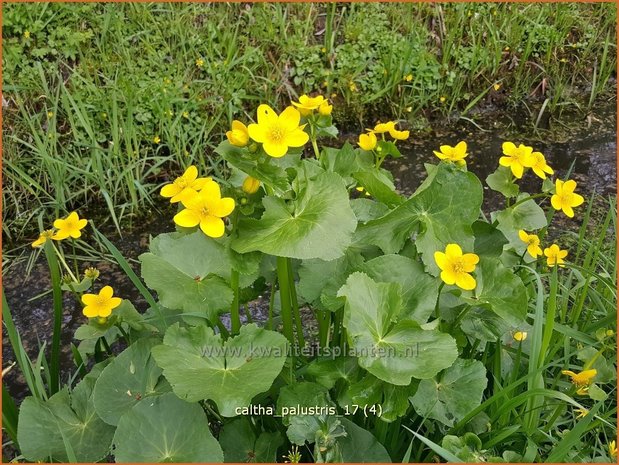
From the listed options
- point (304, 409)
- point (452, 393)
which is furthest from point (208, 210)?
point (452, 393)

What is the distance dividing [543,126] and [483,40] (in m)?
0.66

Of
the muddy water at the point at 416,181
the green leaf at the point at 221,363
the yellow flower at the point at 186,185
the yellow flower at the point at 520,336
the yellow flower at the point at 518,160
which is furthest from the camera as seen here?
the muddy water at the point at 416,181

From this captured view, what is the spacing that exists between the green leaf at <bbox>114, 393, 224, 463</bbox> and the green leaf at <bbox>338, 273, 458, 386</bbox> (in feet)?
1.24

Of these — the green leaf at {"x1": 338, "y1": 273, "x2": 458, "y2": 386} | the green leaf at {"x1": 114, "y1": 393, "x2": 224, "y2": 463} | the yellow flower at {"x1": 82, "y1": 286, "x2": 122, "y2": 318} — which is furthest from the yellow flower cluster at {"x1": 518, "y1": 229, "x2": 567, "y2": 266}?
the yellow flower at {"x1": 82, "y1": 286, "x2": 122, "y2": 318}

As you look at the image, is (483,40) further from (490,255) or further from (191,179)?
(191,179)

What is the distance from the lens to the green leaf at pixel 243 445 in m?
1.48

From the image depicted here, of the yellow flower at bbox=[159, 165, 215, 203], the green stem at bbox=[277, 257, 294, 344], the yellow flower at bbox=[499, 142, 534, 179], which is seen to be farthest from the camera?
the yellow flower at bbox=[499, 142, 534, 179]

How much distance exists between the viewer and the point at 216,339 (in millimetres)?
1332

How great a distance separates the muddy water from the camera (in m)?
2.47

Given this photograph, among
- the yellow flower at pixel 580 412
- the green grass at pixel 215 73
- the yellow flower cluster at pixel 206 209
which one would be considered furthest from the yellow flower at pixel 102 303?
the green grass at pixel 215 73

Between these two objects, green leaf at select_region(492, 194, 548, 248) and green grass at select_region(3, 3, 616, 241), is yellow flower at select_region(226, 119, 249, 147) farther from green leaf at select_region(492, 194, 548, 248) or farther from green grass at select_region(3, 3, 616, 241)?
green grass at select_region(3, 3, 616, 241)

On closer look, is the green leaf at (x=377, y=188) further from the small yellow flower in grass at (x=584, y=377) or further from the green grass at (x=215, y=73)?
the green grass at (x=215, y=73)

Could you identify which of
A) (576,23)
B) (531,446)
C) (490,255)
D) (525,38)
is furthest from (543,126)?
(531,446)

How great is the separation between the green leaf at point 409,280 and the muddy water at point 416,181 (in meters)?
1.09
